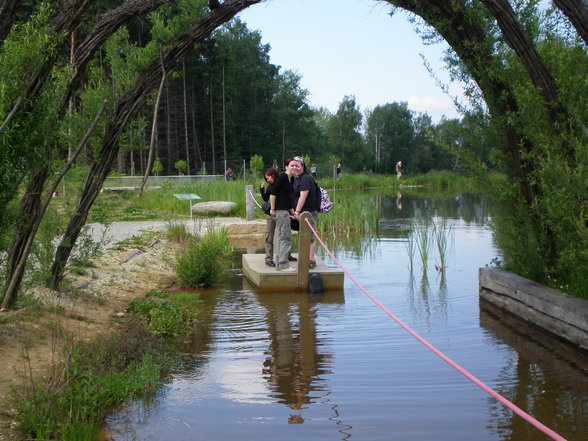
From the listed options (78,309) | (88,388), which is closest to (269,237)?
(78,309)

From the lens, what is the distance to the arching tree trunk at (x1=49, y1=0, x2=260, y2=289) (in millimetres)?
8180

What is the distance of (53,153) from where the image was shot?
689 cm

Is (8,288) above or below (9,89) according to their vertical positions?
below

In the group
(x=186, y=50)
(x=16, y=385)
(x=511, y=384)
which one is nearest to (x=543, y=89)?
(x=511, y=384)

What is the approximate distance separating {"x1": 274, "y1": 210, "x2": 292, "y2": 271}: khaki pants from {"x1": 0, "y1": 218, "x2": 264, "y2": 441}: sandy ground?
1981mm

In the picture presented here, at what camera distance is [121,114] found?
8.37 metres

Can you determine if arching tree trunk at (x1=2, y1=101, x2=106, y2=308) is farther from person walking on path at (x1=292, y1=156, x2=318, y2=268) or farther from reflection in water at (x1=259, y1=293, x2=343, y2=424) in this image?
person walking on path at (x1=292, y1=156, x2=318, y2=268)

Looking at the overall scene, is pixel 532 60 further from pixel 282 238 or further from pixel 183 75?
pixel 282 238

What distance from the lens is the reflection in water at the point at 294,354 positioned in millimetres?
5867

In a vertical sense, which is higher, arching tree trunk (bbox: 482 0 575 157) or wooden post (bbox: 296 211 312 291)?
arching tree trunk (bbox: 482 0 575 157)

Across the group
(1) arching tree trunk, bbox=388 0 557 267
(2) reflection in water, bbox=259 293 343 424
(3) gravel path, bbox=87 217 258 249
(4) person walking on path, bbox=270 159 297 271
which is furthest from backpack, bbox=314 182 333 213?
(3) gravel path, bbox=87 217 258 249

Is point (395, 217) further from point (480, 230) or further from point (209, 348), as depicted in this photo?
point (209, 348)

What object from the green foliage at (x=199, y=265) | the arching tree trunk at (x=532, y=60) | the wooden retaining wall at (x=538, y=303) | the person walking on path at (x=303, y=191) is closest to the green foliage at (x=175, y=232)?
A: the green foliage at (x=199, y=265)

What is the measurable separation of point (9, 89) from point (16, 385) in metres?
2.35
